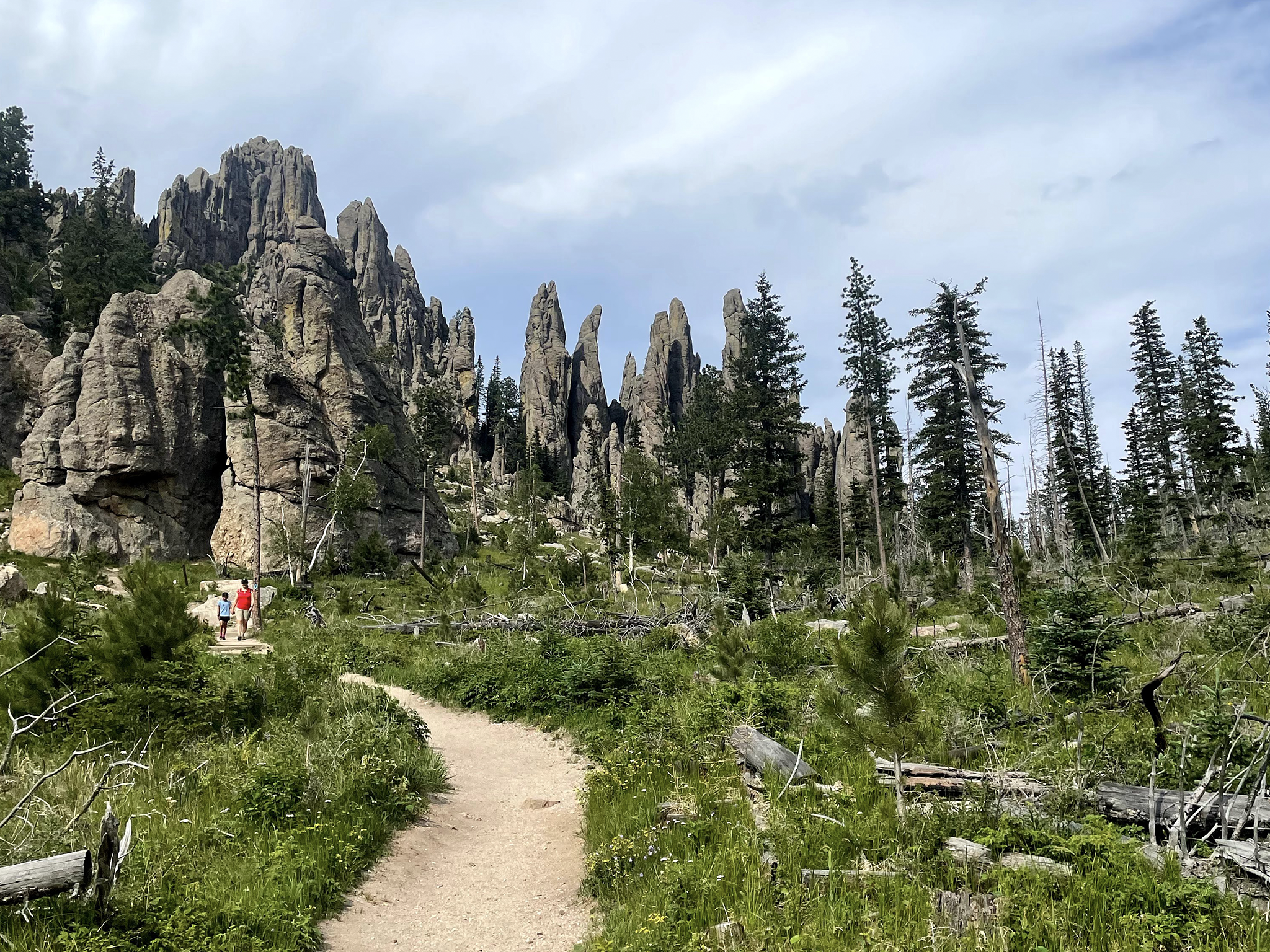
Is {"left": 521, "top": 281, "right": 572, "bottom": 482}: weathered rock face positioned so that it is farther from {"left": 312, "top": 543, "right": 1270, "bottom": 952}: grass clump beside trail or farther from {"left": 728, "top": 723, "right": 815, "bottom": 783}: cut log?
{"left": 728, "top": 723, "right": 815, "bottom": 783}: cut log

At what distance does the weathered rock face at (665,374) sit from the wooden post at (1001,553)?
90.5 meters

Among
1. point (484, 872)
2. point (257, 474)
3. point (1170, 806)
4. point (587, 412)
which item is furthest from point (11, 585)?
point (587, 412)

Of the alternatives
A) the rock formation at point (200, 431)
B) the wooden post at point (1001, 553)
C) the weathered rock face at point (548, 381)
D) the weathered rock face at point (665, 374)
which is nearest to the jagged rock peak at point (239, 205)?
the weathered rock face at point (548, 381)

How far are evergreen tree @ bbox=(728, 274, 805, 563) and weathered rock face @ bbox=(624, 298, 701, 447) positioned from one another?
63.9 metres

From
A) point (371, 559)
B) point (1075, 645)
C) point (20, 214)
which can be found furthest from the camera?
point (20, 214)

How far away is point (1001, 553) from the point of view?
1062 centimetres

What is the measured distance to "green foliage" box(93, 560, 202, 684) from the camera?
8508 mm

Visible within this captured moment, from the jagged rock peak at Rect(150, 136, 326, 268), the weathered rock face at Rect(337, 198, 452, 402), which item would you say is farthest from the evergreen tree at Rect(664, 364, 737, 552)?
the jagged rock peak at Rect(150, 136, 326, 268)

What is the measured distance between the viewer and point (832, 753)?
312 inches

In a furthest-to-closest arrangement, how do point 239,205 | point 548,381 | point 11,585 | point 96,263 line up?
point 239,205, point 548,381, point 96,263, point 11,585

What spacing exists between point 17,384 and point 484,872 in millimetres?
46325

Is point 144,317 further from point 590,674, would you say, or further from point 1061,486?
point 1061,486

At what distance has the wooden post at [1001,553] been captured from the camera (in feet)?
34.4

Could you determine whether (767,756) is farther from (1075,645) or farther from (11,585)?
(11,585)
